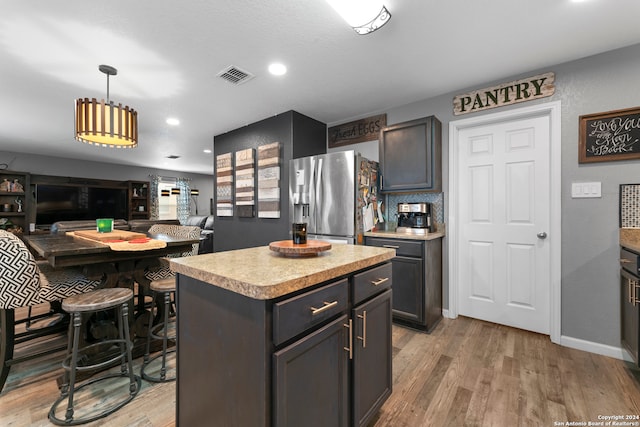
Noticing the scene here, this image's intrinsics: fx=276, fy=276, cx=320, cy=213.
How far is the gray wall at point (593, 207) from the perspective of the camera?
7.06 feet

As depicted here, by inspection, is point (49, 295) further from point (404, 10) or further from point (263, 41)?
point (404, 10)

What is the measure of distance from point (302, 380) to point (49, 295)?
196 cm

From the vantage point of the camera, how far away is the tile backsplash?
2084 mm

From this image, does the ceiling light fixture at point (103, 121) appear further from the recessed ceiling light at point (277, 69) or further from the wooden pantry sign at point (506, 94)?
the wooden pantry sign at point (506, 94)

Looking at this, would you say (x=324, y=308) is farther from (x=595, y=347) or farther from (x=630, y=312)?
(x=595, y=347)

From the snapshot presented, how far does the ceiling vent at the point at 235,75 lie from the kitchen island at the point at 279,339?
196 centimetres

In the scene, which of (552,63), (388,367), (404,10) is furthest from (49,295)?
(552,63)

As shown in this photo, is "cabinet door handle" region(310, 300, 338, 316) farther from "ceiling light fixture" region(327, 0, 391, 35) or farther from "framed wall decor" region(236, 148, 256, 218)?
"framed wall decor" region(236, 148, 256, 218)

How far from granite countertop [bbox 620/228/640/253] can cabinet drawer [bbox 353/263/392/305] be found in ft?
5.95

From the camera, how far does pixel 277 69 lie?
2.53 meters

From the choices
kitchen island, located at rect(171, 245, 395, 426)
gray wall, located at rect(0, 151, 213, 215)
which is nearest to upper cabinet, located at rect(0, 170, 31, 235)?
gray wall, located at rect(0, 151, 213, 215)

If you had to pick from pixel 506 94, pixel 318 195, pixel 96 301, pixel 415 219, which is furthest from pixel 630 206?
pixel 96 301

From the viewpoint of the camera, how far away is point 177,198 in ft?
28.3

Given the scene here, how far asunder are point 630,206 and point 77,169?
31.1 ft
